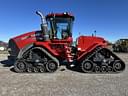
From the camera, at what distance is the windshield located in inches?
544

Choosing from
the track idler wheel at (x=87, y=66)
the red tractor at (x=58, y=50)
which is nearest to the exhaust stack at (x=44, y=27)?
the red tractor at (x=58, y=50)

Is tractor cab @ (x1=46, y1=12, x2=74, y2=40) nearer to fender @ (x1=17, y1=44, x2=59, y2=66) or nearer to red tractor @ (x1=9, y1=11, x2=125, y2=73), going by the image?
red tractor @ (x1=9, y1=11, x2=125, y2=73)

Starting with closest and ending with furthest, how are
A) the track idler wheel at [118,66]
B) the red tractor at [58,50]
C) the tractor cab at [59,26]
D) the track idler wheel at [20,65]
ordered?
1. the track idler wheel at [20,65]
2. the red tractor at [58,50]
3. the track idler wheel at [118,66]
4. the tractor cab at [59,26]

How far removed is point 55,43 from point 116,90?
628 cm

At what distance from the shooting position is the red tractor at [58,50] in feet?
42.6

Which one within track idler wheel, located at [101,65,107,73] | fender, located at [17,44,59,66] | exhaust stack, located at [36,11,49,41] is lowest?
track idler wheel, located at [101,65,107,73]

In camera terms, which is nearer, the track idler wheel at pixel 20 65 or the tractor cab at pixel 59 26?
the track idler wheel at pixel 20 65

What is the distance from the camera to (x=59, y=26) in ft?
45.7

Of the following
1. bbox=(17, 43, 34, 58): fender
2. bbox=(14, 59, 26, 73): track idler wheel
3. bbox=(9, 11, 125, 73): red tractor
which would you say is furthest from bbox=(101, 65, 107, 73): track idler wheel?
bbox=(14, 59, 26, 73): track idler wheel

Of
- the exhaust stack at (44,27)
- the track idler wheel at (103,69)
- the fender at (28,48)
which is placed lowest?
the track idler wheel at (103,69)

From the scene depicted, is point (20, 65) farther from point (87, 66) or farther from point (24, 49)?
point (87, 66)

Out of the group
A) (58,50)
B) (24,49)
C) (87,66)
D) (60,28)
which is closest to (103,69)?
(87,66)

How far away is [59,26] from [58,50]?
1.59 metres

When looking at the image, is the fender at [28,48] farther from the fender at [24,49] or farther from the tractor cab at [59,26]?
the tractor cab at [59,26]
